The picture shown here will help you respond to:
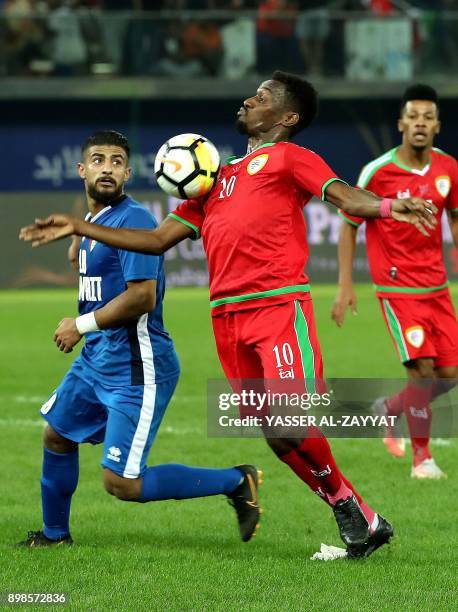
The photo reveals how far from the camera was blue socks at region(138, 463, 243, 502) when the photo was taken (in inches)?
244

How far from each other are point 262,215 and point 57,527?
74.7 inches

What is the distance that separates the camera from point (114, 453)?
19.9ft

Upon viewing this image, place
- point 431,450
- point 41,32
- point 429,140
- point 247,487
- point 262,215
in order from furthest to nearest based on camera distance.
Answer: point 41,32 → point 431,450 → point 429,140 → point 247,487 → point 262,215

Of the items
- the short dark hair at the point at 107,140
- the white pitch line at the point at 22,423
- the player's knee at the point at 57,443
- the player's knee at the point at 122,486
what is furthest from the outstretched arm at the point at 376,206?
the white pitch line at the point at 22,423

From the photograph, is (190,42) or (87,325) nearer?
(87,325)

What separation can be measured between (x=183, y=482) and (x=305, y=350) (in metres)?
0.98

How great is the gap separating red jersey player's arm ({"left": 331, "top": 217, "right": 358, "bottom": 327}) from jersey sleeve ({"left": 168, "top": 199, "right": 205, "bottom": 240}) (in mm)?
2251

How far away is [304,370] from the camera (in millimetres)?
5941

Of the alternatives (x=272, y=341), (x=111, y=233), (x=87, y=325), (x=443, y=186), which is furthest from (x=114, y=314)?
(x=443, y=186)

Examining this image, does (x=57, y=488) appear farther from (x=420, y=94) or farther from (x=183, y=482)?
(x=420, y=94)

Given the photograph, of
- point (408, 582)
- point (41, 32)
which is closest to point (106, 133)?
point (408, 582)

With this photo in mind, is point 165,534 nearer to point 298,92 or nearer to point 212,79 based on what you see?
point 298,92

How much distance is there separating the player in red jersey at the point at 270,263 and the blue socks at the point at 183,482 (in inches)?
21.3

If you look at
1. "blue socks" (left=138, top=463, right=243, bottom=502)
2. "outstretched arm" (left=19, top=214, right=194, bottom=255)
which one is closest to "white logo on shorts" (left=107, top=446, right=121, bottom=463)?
"blue socks" (left=138, top=463, right=243, bottom=502)
